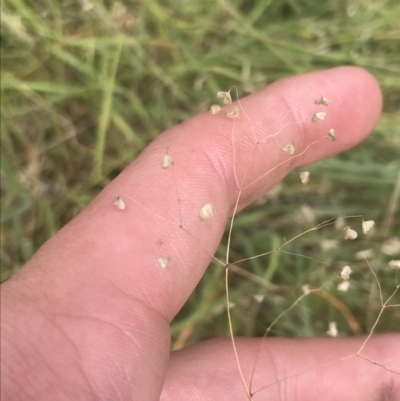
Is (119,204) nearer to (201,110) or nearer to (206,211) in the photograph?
(206,211)

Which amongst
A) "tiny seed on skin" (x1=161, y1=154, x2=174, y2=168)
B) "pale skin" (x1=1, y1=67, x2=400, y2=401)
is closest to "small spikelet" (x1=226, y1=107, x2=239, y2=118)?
"pale skin" (x1=1, y1=67, x2=400, y2=401)

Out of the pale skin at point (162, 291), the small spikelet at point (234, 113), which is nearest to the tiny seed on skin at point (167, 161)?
the pale skin at point (162, 291)

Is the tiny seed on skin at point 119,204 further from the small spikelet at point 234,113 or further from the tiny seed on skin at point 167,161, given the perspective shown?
the small spikelet at point 234,113

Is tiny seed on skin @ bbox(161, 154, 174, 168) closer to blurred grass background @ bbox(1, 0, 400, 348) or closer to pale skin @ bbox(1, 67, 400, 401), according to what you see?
pale skin @ bbox(1, 67, 400, 401)

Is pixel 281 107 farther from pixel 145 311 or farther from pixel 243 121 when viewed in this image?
pixel 145 311

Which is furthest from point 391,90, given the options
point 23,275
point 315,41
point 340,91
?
point 23,275

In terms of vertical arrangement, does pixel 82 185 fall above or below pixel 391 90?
above
